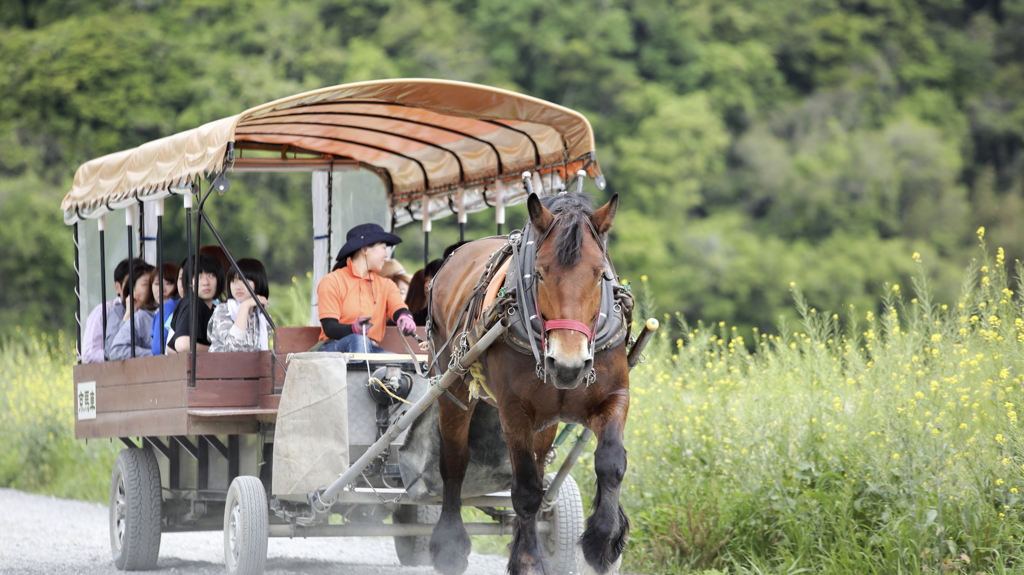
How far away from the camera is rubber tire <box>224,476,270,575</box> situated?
250 inches

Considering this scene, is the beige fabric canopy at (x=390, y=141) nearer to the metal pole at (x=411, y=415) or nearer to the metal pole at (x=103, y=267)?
the metal pole at (x=103, y=267)

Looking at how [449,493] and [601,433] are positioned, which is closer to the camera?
[601,433]

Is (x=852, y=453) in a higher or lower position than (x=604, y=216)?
lower

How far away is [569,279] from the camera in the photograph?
5086mm

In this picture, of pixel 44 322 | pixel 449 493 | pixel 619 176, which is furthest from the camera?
pixel 619 176

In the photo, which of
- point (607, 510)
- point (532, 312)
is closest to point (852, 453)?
point (607, 510)

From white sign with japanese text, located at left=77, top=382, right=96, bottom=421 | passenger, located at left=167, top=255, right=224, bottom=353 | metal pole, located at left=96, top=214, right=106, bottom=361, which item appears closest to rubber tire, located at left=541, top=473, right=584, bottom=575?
passenger, located at left=167, top=255, right=224, bottom=353

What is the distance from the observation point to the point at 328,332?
22.7 feet

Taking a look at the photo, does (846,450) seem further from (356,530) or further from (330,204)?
(330,204)

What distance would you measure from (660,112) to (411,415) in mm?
25891

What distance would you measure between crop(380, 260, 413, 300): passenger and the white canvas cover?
94.3 inches

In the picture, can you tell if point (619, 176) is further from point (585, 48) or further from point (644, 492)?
point (644, 492)

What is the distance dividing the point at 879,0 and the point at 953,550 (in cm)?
3574

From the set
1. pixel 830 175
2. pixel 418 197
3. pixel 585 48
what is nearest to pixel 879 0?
pixel 830 175
